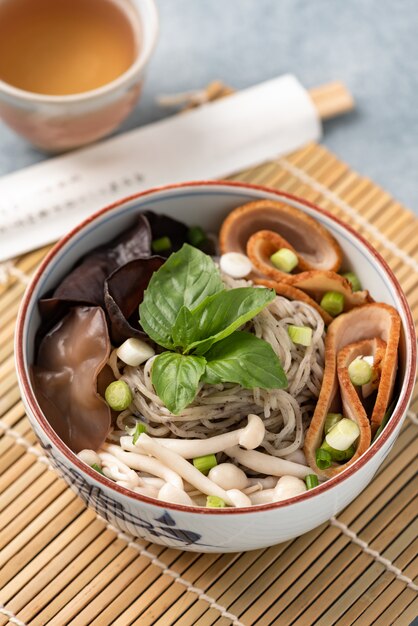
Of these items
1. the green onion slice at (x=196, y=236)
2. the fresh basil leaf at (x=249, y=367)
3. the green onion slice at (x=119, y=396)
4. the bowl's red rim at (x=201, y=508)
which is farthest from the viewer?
the green onion slice at (x=196, y=236)

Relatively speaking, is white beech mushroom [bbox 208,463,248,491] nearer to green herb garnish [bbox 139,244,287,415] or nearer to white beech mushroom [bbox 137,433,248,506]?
white beech mushroom [bbox 137,433,248,506]

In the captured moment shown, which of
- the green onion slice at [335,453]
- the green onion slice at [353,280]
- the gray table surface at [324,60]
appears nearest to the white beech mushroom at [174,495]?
the green onion slice at [335,453]

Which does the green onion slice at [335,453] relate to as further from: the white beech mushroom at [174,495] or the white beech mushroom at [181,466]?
the white beech mushroom at [174,495]

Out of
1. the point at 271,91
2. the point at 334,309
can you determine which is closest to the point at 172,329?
the point at 334,309

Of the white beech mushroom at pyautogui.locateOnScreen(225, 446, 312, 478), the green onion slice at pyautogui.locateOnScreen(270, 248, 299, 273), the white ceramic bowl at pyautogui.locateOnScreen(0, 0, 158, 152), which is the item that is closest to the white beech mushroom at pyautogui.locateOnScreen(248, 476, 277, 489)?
the white beech mushroom at pyautogui.locateOnScreen(225, 446, 312, 478)

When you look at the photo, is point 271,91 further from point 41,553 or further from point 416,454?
point 41,553

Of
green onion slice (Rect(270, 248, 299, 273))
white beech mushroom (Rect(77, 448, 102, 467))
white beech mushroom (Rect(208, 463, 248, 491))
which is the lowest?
white beech mushroom (Rect(208, 463, 248, 491))
